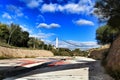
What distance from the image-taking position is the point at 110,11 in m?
21.8

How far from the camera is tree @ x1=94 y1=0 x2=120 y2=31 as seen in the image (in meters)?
20.6

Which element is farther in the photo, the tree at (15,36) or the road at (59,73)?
the tree at (15,36)

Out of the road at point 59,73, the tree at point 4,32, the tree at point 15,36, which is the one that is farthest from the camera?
the tree at point 15,36

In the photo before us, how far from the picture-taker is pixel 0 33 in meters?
95.4

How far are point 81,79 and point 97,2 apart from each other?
11.1m

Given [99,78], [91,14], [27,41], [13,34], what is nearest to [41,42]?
[27,41]

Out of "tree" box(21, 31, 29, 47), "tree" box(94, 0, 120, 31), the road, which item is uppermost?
"tree" box(21, 31, 29, 47)

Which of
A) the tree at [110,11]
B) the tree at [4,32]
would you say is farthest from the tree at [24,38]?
the tree at [110,11]

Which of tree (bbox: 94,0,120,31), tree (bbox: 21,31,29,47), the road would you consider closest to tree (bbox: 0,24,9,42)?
tree (bbox: 21,31,29,47)

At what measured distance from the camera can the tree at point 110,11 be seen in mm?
20609

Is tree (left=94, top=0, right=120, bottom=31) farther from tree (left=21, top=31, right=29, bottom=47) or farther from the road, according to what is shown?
tree (left=21, top=31, right=29, bottom=47)

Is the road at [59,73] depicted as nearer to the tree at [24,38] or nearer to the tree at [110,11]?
the tree at [110,11]

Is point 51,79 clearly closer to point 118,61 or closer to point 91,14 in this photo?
point 118,61

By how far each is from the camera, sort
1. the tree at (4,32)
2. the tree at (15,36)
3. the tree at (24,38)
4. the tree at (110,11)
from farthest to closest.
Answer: the tree at (24,38)
the tree at (15,36)
the tree at (4,32)
the tree at (110,11)
